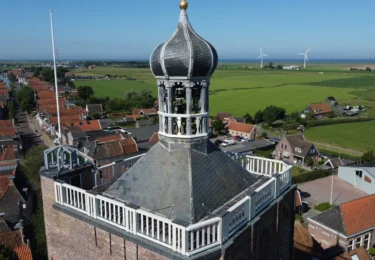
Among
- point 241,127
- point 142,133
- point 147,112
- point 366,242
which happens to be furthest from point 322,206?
point 147,112

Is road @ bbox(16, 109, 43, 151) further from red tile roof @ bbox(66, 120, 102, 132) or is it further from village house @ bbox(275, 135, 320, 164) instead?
village house @ bbox(275, 135, 320, 164)

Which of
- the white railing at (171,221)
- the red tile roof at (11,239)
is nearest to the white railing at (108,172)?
the white railing at (171,221)

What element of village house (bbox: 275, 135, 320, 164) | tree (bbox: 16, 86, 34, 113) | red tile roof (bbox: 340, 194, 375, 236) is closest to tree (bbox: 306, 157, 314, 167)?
village house (bbox: 275, 135, 320, 164)

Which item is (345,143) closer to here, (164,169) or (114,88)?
(164,169)

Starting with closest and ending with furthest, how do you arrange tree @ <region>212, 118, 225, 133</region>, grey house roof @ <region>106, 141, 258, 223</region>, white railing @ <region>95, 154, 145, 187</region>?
grey house roof @ <region>106, 141, 258, 223</region>, white railing @ <region>95, 154, 145, 187</region>, tree @ <region>212, 118, 225, 133</region>

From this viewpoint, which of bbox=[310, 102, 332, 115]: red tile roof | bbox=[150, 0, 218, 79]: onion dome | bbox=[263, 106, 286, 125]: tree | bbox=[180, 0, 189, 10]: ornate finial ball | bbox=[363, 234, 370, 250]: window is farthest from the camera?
bbox=[310, 102, 332, 115]: red tile roof

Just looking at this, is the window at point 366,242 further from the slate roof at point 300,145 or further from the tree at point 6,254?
the slate roof at point 300,145

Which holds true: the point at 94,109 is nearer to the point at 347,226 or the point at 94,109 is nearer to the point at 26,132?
the point at 26,132
